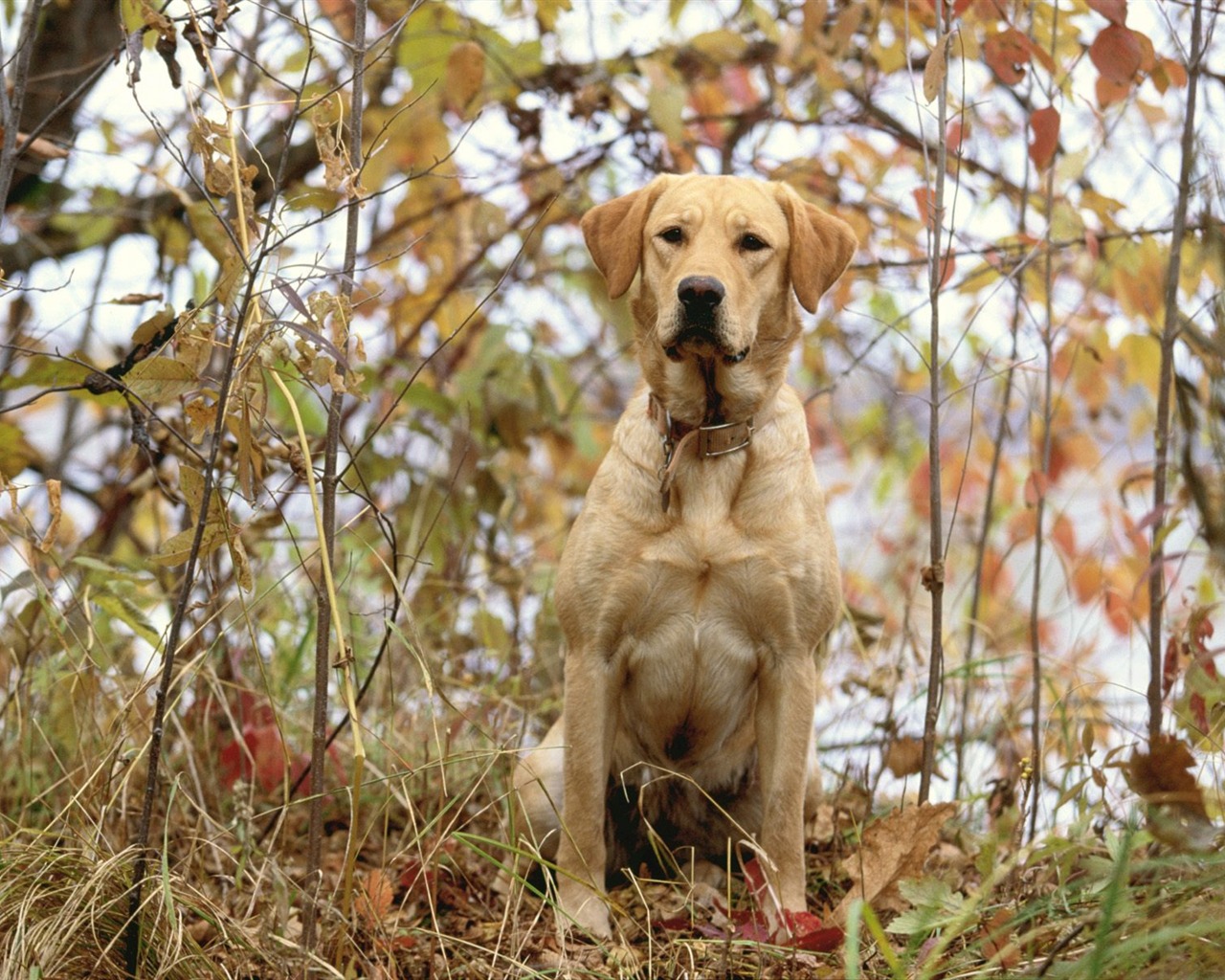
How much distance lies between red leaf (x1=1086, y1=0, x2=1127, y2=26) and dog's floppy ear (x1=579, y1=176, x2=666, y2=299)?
42.5 inches

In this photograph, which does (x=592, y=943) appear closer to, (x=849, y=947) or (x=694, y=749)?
(x=694, y=749)

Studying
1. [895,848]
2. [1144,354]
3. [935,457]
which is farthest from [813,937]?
[1144,354]

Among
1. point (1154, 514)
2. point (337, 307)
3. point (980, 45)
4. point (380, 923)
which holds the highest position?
point (980, 45)

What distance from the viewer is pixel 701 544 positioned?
2.96 metres

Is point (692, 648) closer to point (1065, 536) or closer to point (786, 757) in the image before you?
point (786, 757)

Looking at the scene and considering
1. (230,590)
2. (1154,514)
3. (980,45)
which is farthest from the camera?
(230,590)

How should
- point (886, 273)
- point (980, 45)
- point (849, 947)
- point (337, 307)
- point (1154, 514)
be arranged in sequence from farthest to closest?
point (886, 273), point (980, 45), point (1154, 514), point (337, 307), point (849, 947)

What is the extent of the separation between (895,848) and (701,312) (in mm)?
1235

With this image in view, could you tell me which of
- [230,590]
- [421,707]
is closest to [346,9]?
[230,590]

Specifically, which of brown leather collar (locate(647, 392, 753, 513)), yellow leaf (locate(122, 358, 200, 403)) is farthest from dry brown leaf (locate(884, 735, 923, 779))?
yellow leaf (locate(122, 358, 200, 403))

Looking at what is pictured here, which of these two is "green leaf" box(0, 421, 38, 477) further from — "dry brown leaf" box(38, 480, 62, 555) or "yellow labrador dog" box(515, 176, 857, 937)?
"yellow labrador dog" box(515, 176, 857, 937)

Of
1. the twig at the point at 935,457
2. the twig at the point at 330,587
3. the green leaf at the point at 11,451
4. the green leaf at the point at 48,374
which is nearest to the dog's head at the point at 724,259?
the twig at the point at 935,457

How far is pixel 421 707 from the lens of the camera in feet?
13.9

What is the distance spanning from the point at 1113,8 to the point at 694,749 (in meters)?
1.92
